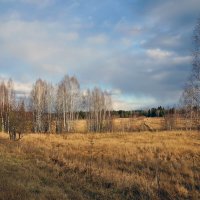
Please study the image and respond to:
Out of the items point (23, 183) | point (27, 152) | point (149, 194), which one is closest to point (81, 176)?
point (23, 183)

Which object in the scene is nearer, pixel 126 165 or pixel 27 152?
pixel 126 165

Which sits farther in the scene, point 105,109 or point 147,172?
point 105,109

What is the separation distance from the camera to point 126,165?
54.6ft

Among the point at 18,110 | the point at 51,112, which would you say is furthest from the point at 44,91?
the point at 18,110

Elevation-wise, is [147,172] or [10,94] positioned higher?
[10,94]

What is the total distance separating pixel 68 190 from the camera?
9719 millimetres

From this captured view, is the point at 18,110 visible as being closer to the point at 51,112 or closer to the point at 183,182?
the point at 183,182

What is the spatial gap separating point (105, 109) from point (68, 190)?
77.5 m

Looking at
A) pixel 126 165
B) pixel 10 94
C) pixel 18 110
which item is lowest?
pixel 126 165

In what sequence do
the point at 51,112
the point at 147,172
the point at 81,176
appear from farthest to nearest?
the point at 51,112 < the point at 147,172 < the point at 81,176

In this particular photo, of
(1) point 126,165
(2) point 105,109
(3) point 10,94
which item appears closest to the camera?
(1) point 126,165

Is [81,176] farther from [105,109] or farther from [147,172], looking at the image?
[105,109]

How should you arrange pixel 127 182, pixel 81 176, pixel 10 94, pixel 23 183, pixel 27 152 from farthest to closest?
pixel 10 94 → pixel 27 152 → pixel 81 176 → pixel 127 182 → pixel 23 183

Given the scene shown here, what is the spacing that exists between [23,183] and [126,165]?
768 cm
